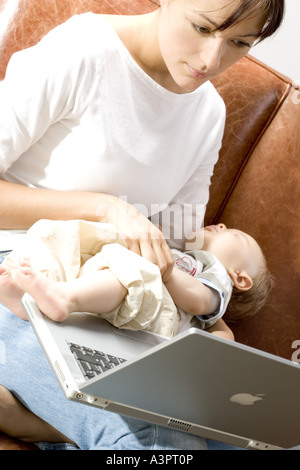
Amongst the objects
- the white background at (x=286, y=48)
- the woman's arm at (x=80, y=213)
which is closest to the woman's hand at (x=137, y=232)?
the woman's arm at (x=80, y=213)

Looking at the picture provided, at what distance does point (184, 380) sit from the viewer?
99 centimetres

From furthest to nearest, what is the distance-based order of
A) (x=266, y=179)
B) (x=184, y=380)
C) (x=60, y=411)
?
1. (x=266, y=179)
2. (x=60, y=411)
3. (x=184, y=380)

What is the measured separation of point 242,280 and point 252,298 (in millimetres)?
57

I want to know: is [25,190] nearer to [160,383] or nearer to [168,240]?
[168,240]

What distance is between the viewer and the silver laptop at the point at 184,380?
3.05 feet

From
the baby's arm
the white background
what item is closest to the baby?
the baby's arm

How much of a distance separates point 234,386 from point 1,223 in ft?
2.10

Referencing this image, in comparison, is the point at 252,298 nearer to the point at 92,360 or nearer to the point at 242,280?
the point at 242,280

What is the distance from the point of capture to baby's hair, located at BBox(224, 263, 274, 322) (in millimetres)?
1753

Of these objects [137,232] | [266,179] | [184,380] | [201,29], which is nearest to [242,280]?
[266,179]

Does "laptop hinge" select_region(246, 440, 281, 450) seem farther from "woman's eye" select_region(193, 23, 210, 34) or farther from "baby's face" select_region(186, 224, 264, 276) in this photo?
"woman's eye" select_region(193, 23, 210, 34)

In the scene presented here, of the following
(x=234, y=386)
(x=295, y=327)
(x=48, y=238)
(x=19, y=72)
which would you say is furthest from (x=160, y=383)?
(x=295, y=327)

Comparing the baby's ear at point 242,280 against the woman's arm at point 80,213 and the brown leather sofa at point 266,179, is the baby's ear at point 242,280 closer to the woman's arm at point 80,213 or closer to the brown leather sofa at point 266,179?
the brown leather sofa at point 266,179

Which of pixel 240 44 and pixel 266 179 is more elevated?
pixel 240 44
